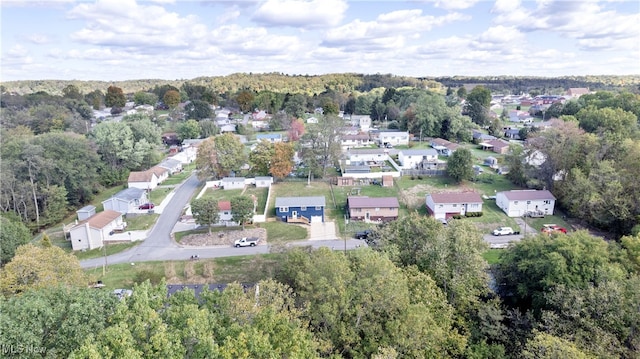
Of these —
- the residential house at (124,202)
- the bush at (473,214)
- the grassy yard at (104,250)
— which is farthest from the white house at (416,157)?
the grassy yard at (104,250)

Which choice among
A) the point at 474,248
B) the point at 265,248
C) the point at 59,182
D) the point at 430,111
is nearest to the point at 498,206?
the point at 474,248

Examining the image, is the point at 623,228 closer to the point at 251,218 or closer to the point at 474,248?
the point at 474,248

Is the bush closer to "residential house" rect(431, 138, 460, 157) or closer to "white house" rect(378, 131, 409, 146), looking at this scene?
"residential house" rect(431, 138, 460, 157)

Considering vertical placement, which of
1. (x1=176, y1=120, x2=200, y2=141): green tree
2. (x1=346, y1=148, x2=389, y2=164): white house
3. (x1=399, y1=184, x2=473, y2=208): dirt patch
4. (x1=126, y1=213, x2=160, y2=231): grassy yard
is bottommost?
(x1=126, y1=213, x2=160, y2=231): grassy yard

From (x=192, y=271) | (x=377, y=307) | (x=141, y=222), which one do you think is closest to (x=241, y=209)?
(x=192, y=271)

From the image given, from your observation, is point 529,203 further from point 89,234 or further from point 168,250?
point 89,234

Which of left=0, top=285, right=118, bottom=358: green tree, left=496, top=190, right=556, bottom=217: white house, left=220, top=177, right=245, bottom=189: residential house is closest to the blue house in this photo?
left=220, top=177, right=245, bottom=189: residential house

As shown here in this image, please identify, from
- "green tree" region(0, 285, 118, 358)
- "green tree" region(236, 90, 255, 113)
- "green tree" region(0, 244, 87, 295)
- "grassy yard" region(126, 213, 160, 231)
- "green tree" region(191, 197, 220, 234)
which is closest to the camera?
"green tree" region(0, 285, 118, 358)

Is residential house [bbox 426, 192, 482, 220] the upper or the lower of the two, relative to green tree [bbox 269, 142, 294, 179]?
lower
